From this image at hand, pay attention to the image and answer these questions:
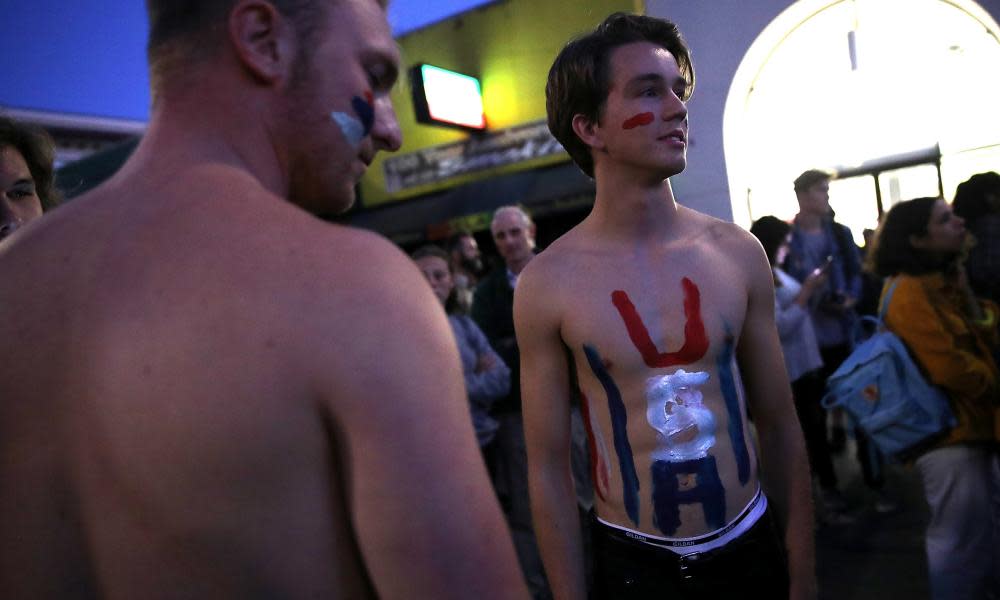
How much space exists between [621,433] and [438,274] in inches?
90.3

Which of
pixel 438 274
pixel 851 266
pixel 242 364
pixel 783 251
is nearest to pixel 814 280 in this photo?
pixel 783 251

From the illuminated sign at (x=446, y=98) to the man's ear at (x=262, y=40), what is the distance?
11.2m

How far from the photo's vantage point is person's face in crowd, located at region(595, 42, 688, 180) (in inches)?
73.4

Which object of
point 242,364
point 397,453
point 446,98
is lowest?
point 397,453

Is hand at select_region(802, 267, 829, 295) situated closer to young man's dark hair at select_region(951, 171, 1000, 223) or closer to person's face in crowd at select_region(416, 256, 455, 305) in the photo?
young man's dark hair at select_region(951, 171, 1000, 223)

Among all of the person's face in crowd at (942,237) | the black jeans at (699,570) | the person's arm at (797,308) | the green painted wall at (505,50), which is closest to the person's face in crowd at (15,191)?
the black jeans at (699,570)

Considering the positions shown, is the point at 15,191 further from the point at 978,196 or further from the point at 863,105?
the point at 863,105

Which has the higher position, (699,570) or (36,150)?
(36,150)

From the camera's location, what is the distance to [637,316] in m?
1.81

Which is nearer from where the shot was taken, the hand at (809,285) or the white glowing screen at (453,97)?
the hand at (809,285)

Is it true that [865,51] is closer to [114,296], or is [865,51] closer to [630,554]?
[630,554]

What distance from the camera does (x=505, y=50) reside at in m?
12.2

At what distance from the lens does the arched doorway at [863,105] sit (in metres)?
7.77

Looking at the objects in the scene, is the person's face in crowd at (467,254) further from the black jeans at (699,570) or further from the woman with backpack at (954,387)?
the black jeans at (699,570)
